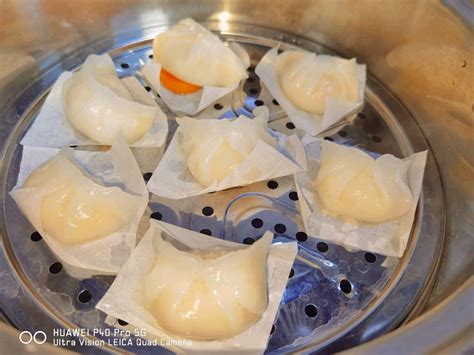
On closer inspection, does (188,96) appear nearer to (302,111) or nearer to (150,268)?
(302,111)

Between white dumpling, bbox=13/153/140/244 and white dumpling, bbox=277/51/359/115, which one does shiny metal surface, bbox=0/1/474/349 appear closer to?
white dumpling, bbox=277/51/359/115

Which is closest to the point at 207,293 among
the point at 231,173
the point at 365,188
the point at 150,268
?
the point at 150,268

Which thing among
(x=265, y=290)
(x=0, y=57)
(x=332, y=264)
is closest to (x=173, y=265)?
(x=265, y=290)

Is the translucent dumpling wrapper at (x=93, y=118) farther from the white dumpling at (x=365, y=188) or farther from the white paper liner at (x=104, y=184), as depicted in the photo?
the white dumpling at (x=365, y=188)

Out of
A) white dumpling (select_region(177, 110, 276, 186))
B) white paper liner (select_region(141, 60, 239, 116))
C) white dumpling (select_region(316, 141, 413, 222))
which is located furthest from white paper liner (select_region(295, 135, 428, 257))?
white paper liner (select_region(141, 60, 239, 116))

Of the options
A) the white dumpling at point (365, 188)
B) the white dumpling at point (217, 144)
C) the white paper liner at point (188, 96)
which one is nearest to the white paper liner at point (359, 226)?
the white dumpling at point (365, 188)
